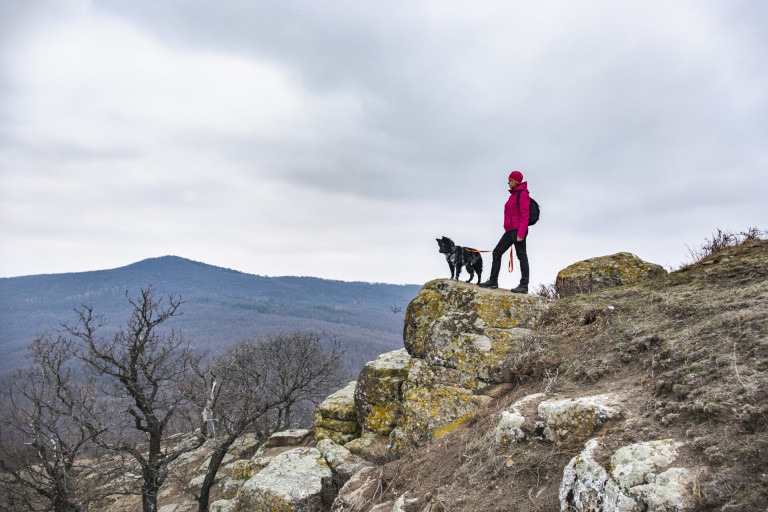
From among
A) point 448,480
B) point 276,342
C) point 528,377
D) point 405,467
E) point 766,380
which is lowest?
point 276,342

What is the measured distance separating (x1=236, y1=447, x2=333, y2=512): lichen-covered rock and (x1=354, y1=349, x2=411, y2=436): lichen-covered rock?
5.13ft

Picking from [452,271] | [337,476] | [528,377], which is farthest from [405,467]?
[452,271]

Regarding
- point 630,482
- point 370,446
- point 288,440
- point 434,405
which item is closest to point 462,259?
point 434,405

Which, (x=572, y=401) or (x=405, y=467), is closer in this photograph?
(x=572, y=401)

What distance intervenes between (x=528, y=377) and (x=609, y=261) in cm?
486

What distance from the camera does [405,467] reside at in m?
5.21

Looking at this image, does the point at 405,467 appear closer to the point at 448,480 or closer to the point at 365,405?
the point at 448,480

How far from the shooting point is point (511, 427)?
4227 mm

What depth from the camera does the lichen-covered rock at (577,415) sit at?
3596 millimetres

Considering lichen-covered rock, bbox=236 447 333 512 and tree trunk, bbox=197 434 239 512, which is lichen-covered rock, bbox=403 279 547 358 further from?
tree trunk, bbox=197 434 239 512

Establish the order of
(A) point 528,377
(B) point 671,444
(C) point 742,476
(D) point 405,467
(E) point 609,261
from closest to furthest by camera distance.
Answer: (C) point 742,476 < (B) point 671,444 < (D) point 405,467 < (A) point 528,377 < (E) point 609,261

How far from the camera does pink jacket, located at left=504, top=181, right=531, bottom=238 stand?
25.7ft

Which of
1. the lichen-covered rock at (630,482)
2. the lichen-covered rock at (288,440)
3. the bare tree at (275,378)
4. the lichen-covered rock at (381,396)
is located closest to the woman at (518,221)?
the lichen-covered rock at (381,396)

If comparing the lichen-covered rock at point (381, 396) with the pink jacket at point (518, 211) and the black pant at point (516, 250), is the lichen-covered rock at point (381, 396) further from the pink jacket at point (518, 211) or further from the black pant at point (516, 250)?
the pink jacket at point (518, 211)
